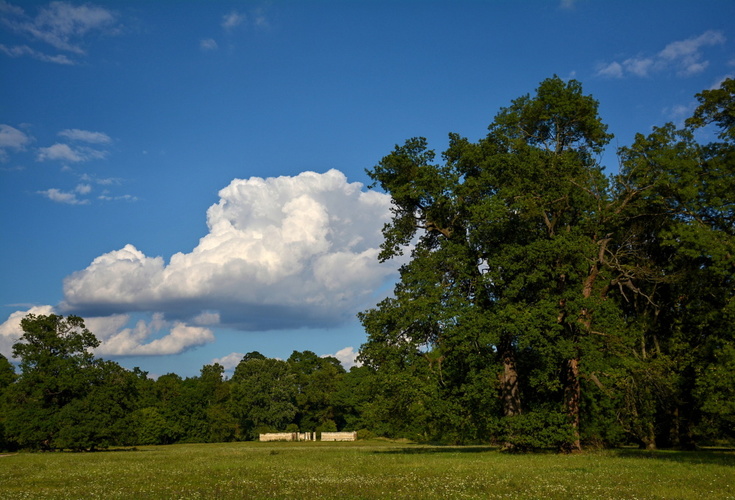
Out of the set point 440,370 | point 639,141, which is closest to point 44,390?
point 440,370

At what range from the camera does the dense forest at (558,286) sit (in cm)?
3931

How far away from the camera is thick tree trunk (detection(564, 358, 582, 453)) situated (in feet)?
135

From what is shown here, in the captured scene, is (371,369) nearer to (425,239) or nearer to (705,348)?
(425,239)

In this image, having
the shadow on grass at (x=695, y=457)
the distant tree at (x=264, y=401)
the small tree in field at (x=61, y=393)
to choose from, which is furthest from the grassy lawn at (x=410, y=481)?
the distant tree at (x=264, y=401)

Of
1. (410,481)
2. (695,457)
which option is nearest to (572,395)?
(695,457)

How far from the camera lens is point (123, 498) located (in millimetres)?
18688

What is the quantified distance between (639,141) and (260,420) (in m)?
104

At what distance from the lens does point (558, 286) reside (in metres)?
42.8

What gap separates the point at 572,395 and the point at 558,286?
8074mm

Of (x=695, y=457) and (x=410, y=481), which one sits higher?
(x=410, y=481)

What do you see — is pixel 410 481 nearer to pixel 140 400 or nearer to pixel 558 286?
pixel 558 286

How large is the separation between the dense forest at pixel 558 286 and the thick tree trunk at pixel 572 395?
11cm

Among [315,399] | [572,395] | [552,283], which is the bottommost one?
[572,395]

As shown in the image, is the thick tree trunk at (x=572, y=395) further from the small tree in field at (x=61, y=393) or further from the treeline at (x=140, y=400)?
Result: the small tree in field at (x=61, y=393)
